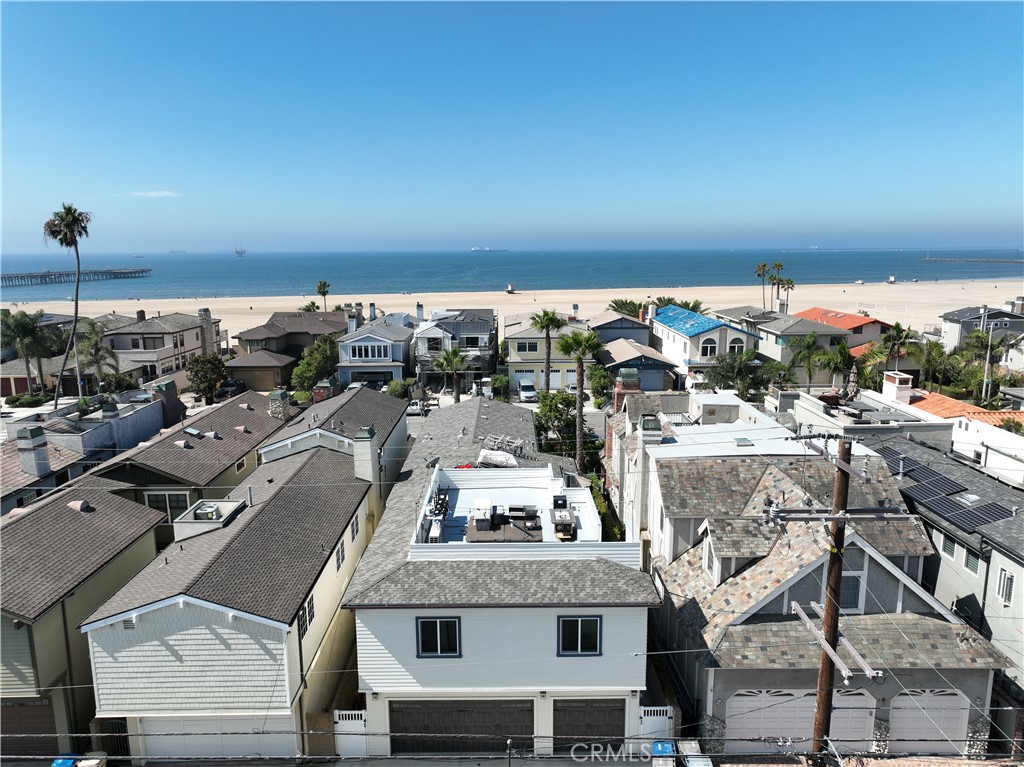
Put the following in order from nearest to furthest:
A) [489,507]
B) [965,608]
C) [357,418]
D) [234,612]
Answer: [234,612], [965,608], [489,507], [357,418]

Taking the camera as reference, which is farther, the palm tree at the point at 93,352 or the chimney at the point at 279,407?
the palm tree at the point at 93,352

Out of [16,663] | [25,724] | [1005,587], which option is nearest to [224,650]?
[16,663]

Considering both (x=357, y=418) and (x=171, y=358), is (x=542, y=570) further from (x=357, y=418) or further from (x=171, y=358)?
(x=171, y=358)

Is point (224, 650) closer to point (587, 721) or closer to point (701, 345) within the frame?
point (587, 721)

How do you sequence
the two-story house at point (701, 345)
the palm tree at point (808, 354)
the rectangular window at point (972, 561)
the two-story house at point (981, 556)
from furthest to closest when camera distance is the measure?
the two-story house at point (701, 345)
the palm tree at point (808, 354)
the rectangular window at point (972, 561)
the two-story house at point (981, 556)

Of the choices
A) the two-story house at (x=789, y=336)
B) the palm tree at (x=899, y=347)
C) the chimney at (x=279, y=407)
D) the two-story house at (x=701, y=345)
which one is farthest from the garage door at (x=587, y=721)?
the palm tree at (x=899, y=347)

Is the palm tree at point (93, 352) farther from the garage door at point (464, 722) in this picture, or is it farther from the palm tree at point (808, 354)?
the palm tree at point (808, 354)

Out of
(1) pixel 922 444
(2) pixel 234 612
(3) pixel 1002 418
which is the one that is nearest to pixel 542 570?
(2) pixel 234 612
